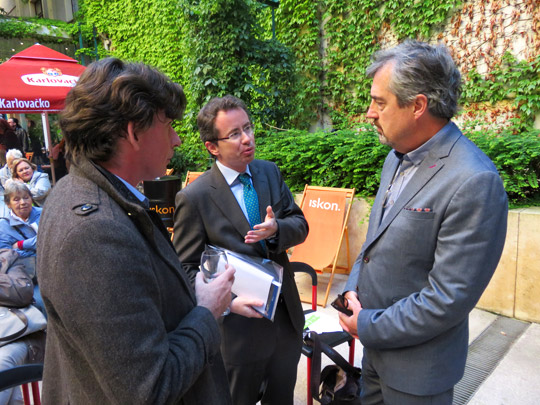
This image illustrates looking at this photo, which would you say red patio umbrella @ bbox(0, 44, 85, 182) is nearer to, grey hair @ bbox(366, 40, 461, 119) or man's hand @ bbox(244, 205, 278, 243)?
man's hand @ bbox(244, 205, 278, 243)

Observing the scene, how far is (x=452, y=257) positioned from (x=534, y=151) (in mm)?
2902

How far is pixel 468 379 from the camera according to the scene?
271cm

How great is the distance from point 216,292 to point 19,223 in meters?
2.83

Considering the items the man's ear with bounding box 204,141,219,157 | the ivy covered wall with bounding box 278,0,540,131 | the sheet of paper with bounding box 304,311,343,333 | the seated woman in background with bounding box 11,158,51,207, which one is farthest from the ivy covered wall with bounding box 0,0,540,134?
the man's ear with bounding box 204,141,219,157

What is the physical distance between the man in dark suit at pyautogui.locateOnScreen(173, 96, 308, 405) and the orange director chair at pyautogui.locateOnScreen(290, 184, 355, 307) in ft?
7.54

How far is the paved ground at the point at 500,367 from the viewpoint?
2512mm

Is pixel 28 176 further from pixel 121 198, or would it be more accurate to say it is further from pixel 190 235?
pixel 121 198

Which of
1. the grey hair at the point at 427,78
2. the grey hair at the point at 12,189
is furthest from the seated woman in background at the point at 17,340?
the grey hair at the point at 427,78

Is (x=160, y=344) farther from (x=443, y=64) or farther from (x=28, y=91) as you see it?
(x=28, y=91)

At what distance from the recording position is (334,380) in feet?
6.62

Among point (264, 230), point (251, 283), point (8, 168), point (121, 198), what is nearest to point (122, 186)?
point (121, 198)

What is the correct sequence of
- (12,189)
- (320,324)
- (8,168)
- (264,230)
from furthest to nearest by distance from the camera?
1. (8,168)
2. (12,189)
3. (320,324)
4. (264,230)

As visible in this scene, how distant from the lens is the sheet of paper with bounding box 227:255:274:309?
1540 millimetres

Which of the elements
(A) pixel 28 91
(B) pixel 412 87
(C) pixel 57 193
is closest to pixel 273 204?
(B) pixel 412 87
